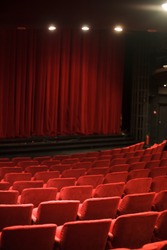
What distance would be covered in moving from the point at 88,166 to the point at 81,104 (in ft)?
19.6

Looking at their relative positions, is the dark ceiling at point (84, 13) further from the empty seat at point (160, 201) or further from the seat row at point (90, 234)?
the seat row at point (90, 234)

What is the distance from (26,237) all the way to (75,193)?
165 centimetres

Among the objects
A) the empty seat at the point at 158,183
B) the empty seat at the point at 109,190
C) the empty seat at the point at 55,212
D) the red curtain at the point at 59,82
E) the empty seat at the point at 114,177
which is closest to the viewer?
the empty seat at the point at 55,212

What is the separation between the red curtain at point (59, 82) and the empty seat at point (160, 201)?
7.28 metres

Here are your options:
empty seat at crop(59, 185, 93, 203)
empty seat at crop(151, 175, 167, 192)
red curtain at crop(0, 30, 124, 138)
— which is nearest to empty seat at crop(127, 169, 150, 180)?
empty seat at crop(151, 175, 167, 192)

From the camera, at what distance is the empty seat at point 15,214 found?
3016 millimetres

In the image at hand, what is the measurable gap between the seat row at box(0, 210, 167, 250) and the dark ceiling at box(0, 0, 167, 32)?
343 centimetres

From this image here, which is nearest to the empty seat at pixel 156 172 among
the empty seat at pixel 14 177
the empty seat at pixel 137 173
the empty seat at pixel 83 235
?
the empty seat at pixel 137 173

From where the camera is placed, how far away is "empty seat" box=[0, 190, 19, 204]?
12.0ft

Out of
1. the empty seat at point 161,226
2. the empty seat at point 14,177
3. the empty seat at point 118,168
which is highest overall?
the empty seat at point 118,168

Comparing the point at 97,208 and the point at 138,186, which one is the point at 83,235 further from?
the point at 138,186

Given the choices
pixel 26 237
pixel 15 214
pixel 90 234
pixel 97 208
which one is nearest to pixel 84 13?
pixel 97 208

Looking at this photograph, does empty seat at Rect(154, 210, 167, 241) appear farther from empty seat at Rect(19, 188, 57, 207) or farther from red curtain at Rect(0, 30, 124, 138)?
red curtain at Rect(0, 30, 124, 138)

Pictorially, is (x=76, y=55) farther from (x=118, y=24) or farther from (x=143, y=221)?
(x=143, y=221)
